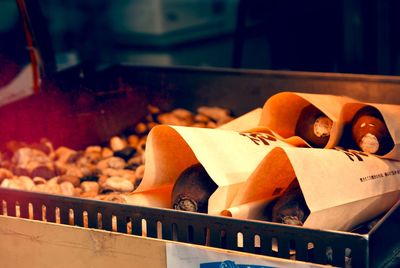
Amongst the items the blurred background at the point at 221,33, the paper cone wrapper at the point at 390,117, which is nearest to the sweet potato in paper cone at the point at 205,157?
the paper cone wrapper at the point at 390,117

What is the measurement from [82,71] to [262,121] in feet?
1.93

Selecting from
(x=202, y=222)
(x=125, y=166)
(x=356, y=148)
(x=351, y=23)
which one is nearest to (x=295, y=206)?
(x=202, y=222)

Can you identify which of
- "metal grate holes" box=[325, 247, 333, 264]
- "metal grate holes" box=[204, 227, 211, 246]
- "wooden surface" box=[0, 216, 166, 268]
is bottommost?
"wooden surface" box=[0, 216, 166, 268]

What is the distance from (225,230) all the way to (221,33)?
9.44 feet

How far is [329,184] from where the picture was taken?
41.0 inches

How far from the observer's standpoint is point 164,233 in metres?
1.01

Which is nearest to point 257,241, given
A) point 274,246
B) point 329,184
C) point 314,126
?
point 274,246

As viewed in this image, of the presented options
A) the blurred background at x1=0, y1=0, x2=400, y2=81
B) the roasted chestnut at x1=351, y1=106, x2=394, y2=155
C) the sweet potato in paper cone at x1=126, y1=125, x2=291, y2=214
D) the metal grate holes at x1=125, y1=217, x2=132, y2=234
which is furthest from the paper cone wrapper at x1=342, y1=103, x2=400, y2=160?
the blurred background at x1=0, y1=0, x2=400, y2=81

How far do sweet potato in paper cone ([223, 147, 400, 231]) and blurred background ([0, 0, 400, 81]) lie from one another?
2.86ft

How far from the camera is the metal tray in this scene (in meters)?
0.91

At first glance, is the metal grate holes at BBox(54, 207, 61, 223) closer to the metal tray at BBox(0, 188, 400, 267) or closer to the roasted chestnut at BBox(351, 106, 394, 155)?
the metal tray at BBox(0, 188, 400, 267)

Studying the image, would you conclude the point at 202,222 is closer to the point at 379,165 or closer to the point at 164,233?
the point at 164,233

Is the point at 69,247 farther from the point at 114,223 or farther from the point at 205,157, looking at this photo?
the point at 205,157

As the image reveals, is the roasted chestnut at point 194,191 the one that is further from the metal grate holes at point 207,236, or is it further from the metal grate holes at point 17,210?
the metal grate holes at point 17,210
